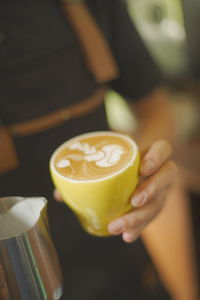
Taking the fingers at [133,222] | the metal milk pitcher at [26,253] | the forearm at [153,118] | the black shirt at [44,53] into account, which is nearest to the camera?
the metal milk pitcher at [26,253]

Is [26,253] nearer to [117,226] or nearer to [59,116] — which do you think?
[117,226]

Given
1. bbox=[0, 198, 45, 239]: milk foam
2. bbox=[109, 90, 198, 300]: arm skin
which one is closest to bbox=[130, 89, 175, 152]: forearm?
bbox=[109, 90, 198, 300]: arm skin

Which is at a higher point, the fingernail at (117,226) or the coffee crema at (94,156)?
the coffee crema at (94,156)

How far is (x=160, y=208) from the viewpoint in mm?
452

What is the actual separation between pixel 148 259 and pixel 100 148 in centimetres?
44

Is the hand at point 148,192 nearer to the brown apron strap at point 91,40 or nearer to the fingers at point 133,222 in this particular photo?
the fingers at point 133,222

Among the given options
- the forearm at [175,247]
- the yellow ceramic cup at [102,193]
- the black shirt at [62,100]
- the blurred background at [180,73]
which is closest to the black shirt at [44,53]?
the black shirt at [62,100]

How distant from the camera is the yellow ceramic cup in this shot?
38cm

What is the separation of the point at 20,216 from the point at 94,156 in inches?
4.7

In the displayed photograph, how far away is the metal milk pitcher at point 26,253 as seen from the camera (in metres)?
0.31

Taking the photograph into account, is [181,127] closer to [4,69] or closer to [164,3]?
[164,3]

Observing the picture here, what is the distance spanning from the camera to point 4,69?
22.9 inches

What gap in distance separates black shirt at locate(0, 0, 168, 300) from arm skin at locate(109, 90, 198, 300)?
4.6 inches

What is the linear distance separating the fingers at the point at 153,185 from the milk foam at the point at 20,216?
0.12 metres
